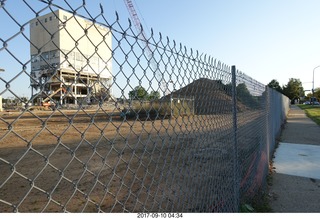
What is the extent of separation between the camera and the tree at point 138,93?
6.39 ft

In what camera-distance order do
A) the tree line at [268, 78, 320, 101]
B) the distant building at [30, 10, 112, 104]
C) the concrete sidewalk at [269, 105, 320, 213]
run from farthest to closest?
the tree line at [268, 78, 320, 101] < the concrete sidewalk at [269, 105, 320, 213] < the distant building at [30, 10, 112, 104]

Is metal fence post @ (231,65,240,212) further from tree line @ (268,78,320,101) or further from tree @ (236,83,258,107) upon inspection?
tree line @ (268,78,320,101)

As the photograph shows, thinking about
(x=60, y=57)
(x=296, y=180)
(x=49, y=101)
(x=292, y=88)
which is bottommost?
(x=296, y=180)

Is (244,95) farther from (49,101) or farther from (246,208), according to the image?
(49,101)

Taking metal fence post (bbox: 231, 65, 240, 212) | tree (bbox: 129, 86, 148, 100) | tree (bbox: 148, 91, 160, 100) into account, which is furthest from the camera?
metal fence post (bbox: 231, 65, 240, 212)

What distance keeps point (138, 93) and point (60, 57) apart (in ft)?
2.79

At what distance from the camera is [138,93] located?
2.06m

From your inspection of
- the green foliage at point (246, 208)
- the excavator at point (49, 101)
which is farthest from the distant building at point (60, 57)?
the green foliage at point (246, 208)

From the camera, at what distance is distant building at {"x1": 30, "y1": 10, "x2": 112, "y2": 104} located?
47.3 inches

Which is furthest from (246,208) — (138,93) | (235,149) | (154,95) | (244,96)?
(138,93)

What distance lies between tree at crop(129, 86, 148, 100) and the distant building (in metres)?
0.27

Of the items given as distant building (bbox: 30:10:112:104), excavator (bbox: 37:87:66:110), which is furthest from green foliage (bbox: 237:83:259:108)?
excavator (bbox: 37:87:66:110)

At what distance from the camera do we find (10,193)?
4.76 m

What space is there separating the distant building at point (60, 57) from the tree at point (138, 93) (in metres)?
0.27
